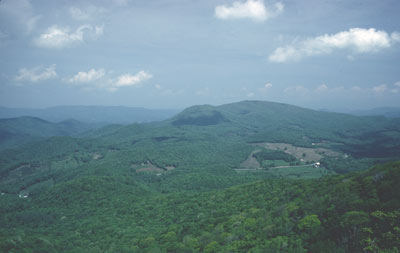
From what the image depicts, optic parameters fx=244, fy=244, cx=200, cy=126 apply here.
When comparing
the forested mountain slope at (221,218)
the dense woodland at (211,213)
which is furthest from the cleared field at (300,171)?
the forested mountain slope at (221,218)

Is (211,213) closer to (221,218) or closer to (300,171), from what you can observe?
(221,218)

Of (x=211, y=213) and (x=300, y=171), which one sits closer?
(x=211, y=213)

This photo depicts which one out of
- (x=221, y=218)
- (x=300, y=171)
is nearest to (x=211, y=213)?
(x=221, y=218)

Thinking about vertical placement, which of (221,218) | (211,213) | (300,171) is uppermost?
(221,218)

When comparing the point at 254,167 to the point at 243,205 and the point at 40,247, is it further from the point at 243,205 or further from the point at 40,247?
the point at 40,247

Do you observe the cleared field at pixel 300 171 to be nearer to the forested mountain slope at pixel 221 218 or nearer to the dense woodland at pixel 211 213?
the dense woodland at pixel 211 213

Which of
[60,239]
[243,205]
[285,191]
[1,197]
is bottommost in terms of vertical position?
[1,197]

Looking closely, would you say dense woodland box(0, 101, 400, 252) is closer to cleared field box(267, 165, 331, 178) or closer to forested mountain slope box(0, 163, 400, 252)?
forested mountain slope box(0, 163, 400, 252)

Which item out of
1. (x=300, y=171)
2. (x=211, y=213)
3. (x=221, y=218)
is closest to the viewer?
(x=221, y=218)

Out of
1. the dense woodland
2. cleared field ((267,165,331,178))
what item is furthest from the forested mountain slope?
cleared field ((267,165,331,178))

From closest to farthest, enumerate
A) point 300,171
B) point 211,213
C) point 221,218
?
point 221,218, point 211,213, point 300,171

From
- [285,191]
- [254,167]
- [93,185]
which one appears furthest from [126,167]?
[285,191]
